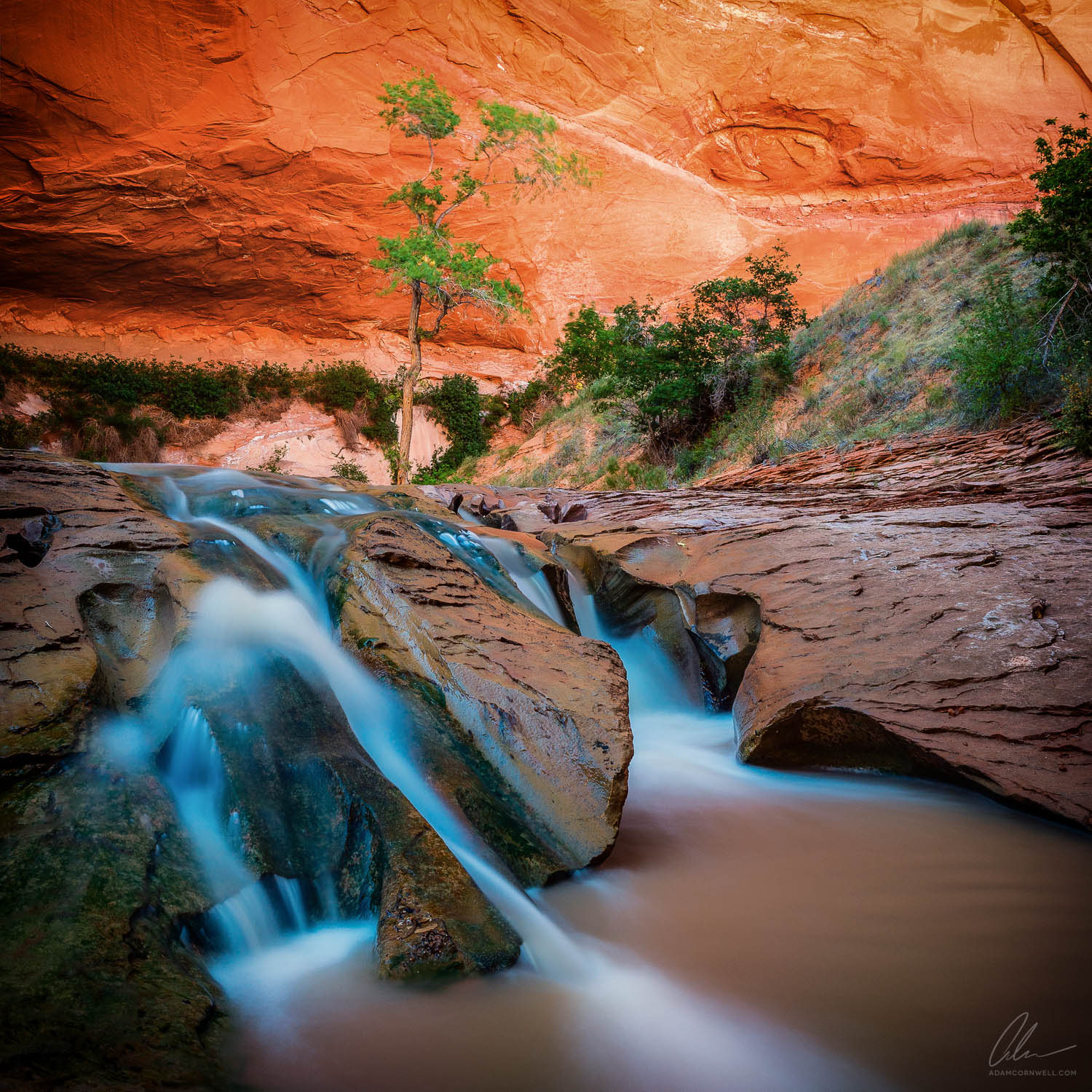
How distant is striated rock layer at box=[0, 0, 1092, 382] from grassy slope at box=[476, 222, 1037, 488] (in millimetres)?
10786

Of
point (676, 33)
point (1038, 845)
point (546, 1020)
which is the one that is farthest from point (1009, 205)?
point (546, 1020)

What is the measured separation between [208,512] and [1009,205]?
3299 centimetres

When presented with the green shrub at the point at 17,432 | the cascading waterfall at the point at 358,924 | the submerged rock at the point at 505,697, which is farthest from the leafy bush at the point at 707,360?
the green shrub at the point at 17,432

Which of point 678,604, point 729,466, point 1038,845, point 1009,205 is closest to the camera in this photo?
point 1038,845

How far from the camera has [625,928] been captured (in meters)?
2.48

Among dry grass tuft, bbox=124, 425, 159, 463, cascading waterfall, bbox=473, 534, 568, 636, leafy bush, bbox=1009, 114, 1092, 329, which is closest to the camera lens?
cascading waterfall, bbox=473, 534, 568, 636

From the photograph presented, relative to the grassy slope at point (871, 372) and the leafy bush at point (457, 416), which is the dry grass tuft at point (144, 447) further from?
the grassy slope at point (871, 372)

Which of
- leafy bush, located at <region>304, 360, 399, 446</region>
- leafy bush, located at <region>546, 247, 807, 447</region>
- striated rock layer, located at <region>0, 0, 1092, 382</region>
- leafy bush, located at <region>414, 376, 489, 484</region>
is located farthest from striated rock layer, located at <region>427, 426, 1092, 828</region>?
striated rock layer, located at <region>0, 0, 1092, 382</region>

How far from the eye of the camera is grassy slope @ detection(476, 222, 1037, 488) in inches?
398

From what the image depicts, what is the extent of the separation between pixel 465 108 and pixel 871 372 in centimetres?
1913

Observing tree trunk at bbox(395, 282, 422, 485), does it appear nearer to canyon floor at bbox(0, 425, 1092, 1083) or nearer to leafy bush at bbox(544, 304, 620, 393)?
leafy bush at bbox(544, 304, 620, 393)

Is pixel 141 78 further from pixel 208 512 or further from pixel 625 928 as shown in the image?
pixel 625 928

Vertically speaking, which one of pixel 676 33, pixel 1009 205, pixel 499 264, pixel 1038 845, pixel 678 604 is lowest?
pixel 1038 845

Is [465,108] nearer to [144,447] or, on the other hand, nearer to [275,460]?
[275,460]
